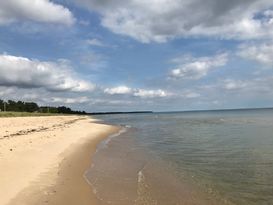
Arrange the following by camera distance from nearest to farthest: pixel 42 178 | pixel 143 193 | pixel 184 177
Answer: pixel 143 193 < pixel 42 178 < pixel 184 177

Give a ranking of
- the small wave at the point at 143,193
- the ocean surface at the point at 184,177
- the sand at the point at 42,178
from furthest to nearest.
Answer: the ocean surface at the point at 184,177 → the small wave at the point at 143,193 → the sand at the point at 42,178

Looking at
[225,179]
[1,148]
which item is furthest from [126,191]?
[1,148]

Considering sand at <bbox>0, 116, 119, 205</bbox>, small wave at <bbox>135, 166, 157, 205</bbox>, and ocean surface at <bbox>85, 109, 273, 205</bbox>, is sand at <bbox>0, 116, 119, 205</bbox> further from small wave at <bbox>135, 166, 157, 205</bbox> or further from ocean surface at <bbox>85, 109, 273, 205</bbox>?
small wave at <bbox>135, 166, 157, 205</bbox>

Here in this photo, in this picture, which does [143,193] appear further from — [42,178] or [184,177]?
[42,178]

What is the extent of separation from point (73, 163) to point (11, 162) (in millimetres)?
3056

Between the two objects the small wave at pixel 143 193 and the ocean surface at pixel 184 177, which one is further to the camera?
the ocean surface at pixel 184 177

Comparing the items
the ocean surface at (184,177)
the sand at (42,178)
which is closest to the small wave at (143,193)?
the ocean surface at (184,177)

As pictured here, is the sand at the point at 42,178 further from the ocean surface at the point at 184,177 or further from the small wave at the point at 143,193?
the small wave at the point at 143,193

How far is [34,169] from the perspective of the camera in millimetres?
13484

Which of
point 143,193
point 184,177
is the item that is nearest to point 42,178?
point 143,193

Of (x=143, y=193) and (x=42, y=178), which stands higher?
(x=42, y=178)

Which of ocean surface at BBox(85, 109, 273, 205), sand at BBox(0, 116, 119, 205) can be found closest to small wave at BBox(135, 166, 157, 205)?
ocean surface at BBox(85, 109, 273, 205)

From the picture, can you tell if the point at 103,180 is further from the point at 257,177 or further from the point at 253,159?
the point at 253,159

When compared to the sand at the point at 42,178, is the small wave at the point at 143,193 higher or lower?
lower
